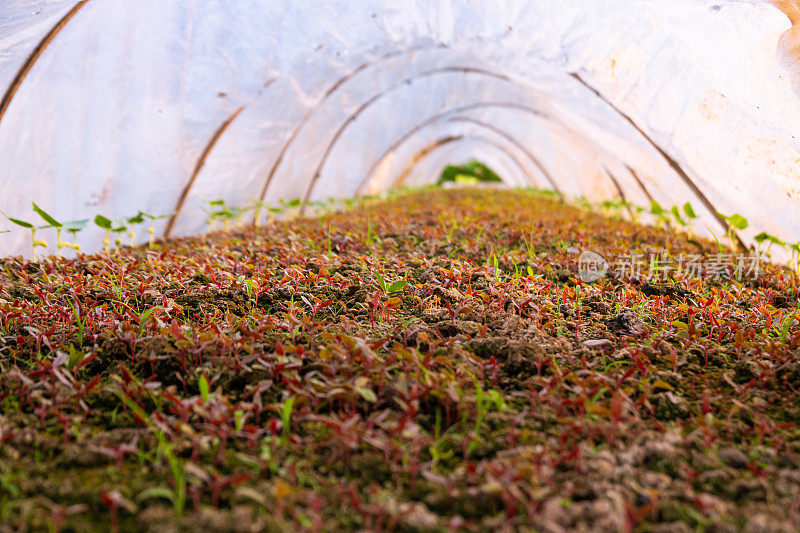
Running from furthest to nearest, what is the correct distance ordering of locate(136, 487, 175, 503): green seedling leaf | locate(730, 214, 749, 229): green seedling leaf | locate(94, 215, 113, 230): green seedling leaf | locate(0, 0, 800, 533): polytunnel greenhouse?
1. locate(730, 214, 749, 229): green seedling leaf
2. locate(94, 215, 113, 230): green seedling leaf
3. locate(0, 0, 800, 533): polytunnel greenhouse
4. locate(136, 487, 175, 503): green seedling leaf

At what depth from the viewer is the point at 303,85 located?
6.46 metres

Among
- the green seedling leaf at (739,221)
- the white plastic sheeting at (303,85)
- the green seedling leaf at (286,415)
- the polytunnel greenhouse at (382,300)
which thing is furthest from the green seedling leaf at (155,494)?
the green seedling leaf at (739,221)

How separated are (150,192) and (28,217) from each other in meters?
1.33

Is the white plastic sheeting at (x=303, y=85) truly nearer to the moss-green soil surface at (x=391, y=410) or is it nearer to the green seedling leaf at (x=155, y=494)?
the moss-green soil surface at (x=391, y=410)

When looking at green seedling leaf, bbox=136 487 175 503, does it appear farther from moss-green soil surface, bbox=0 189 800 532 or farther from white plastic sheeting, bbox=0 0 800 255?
white plastic sheeting, bbox=0 0 800 255

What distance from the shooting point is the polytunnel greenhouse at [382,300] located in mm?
1313

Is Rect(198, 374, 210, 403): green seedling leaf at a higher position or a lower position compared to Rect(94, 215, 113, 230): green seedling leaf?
lower

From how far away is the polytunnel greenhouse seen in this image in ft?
4.31

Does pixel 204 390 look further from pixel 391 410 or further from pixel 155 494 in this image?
pixel 391 410

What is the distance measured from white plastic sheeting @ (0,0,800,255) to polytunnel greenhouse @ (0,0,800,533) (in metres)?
0.02

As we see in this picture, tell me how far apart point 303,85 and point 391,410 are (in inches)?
218

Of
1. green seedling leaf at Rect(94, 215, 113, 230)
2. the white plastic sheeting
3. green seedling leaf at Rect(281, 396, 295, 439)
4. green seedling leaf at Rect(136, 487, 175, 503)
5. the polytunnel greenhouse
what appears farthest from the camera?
green seedling leaf at Rect(94, 215, 113, 230)

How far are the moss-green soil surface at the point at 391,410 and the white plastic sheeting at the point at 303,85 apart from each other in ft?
5.76

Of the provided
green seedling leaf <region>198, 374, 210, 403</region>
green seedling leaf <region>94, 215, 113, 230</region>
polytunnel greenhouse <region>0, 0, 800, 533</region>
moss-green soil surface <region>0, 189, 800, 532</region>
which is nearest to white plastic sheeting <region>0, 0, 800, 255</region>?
polytunnel greenhouse <region>0, 0, 800, 533</region>
